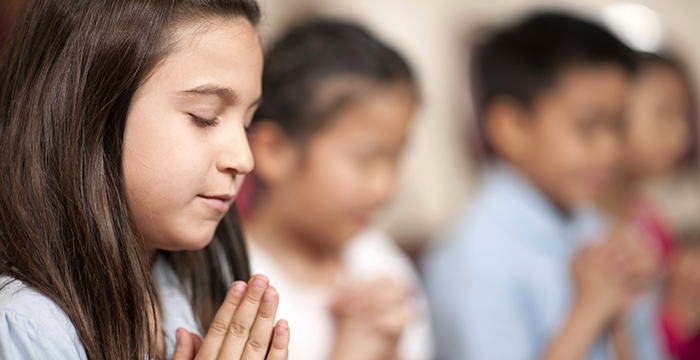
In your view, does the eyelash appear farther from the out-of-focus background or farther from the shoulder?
the out-of-focus background

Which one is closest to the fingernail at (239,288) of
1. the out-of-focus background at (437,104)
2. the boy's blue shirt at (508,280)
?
the boy's blue shirt at (508,280)

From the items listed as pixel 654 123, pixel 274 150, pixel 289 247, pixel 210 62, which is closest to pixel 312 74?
pixel 274 150

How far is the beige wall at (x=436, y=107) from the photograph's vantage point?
128cm

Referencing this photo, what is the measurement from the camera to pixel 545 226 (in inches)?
36.2

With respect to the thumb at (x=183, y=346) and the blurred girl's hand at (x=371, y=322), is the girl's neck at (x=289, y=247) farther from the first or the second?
the thumb at (x=183, y=346)

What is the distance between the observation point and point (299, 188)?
707 mm

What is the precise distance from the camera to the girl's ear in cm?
72

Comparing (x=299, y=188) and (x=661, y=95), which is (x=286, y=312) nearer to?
(x=299, y=188)

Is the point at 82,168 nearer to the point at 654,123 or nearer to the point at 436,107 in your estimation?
the point at 436,107

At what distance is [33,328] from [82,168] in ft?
0.33

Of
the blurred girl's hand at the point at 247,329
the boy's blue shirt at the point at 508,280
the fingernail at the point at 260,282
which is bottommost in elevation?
the boy's blue shirt at the point at 508,280

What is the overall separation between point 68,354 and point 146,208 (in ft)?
0.33

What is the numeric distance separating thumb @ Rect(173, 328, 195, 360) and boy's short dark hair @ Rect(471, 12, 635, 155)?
739mm

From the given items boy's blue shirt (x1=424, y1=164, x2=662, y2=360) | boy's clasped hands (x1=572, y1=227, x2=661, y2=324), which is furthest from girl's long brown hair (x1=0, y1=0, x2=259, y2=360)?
boy's clasped hands (x1=572, y1=227, x2=661, y2=324)
